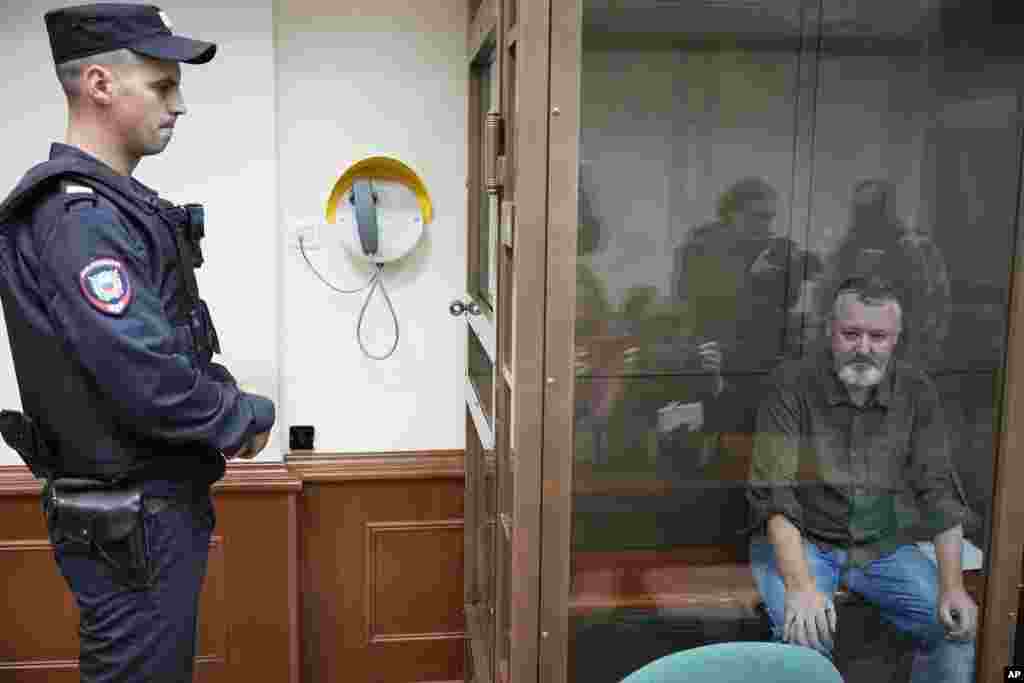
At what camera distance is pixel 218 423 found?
186 centimetres

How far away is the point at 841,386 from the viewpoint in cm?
202

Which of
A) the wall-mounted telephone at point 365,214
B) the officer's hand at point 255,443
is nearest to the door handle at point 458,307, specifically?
the wall-mounted telephone at point 365,214

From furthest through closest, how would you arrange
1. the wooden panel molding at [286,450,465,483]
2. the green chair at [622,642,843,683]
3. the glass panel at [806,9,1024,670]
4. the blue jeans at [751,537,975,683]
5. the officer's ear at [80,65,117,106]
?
the wooden panel molding at [286,450,465,483] → the blue jeans at [751,537,975,683] → the glass panel at [806,9,1024,670] → the officer's ear at [80,65,117,106] → the green chair at [622,642,843,683]

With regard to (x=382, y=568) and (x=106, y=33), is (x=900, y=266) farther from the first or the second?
(x=382, y=568)

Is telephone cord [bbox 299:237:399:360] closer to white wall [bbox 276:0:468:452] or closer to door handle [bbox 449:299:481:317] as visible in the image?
white wall [bbox 276:0:468:452]

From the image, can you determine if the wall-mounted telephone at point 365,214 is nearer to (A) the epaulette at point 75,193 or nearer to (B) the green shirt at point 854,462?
(A) the epaulette at point 75,193

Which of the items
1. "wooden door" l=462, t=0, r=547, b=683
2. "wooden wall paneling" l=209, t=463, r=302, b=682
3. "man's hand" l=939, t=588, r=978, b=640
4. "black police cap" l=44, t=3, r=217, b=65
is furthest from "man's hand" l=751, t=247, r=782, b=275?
"wooden wall paneling" l=209, t=463, r=302, b=682

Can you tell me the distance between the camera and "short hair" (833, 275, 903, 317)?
1998 millimetres

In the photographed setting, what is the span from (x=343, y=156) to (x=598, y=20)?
1.35 m

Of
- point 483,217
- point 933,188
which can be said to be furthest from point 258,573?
point 933,188

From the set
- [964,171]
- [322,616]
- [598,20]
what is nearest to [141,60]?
[598,20]

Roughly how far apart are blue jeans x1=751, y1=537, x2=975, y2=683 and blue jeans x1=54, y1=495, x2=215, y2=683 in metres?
1.08

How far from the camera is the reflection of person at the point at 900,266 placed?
1.98 meters

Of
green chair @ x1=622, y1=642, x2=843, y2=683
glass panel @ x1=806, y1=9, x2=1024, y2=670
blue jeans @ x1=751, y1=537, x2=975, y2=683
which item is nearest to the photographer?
green chair @ x1=622, y1=642, x2=843, y2=683
